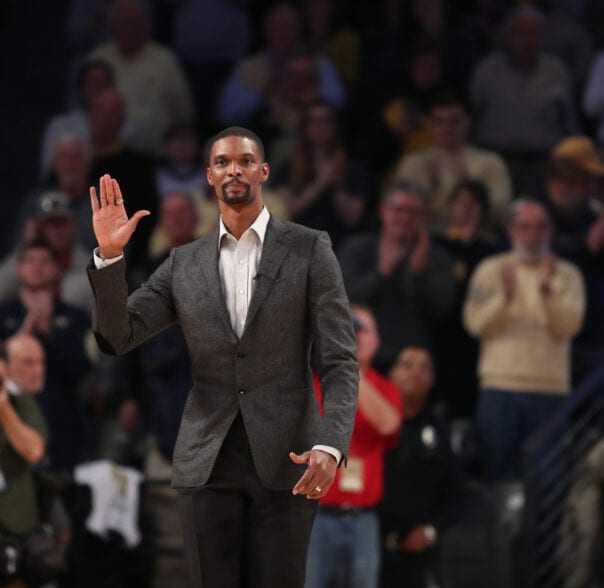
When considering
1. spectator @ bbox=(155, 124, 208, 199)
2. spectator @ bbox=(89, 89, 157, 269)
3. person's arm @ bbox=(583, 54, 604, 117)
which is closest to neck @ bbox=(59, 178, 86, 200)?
spectator @ bbox=(89, 89, 157, 269)

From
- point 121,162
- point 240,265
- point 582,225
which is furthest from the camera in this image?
point 121,162

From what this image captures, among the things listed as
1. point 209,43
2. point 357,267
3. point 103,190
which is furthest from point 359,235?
point 103,190

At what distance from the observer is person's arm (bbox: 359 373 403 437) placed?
8.03 meters

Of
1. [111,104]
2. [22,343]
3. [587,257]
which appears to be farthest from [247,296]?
[111,104]

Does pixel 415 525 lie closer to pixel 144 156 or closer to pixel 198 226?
pixel 198 226

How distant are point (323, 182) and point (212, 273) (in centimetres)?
574

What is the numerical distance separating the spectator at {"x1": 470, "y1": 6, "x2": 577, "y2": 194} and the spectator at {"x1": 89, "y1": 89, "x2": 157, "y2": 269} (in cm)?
227

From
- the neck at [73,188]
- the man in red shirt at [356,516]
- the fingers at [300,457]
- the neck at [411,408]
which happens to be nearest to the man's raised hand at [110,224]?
the fingers at [300,457]

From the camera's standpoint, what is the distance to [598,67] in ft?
37.7

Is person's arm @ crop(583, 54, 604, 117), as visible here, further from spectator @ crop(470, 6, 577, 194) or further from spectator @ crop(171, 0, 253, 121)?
spectator @ crop(171, 0, 253, 121)

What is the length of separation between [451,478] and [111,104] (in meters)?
3.62

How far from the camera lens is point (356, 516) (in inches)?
314

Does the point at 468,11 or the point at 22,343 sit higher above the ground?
the point at 468,11

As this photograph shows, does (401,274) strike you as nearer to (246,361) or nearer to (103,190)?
(246,361)
